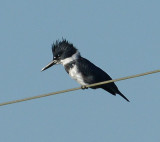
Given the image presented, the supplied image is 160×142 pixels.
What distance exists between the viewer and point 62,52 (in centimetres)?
1112

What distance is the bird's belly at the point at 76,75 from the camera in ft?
33.6

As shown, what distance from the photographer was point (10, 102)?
686cm

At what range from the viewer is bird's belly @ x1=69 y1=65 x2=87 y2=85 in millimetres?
10234

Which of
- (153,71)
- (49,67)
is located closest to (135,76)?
(153,71)

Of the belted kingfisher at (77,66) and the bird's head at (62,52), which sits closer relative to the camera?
the belted kingfisher at (77,66)

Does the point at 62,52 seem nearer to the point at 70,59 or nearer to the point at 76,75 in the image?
the point at 70,59

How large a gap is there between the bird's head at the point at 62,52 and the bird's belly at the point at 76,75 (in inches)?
20.0

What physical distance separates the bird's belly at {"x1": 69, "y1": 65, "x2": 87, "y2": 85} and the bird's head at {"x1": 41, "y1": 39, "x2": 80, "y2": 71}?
51cm

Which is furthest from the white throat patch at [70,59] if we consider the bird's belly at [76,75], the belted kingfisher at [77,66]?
the bird's belly at [76,75]

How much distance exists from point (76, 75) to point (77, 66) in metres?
0.23

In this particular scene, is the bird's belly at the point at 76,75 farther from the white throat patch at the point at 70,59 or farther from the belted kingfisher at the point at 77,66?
the white throat patch at the point at 70,59

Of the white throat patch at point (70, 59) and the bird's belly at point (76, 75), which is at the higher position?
the white throat patch at point (70, 59)

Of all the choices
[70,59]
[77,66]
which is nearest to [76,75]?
[77,66]

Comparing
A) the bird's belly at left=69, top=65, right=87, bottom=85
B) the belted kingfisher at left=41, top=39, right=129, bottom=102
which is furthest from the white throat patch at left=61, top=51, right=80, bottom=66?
the bird's belly at left=69, top=65, right=87, bottom=85
